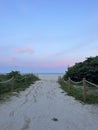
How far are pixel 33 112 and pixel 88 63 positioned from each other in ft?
57.0

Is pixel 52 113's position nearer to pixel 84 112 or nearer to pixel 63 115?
pixel 63 115

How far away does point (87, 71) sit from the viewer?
23781 mm

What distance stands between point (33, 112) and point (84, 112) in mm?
1942

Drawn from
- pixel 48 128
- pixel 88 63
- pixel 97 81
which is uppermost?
pixel 88 63

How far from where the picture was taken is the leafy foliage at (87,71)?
22969 millimetres

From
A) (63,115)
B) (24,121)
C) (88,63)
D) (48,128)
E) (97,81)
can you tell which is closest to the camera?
(48,128)

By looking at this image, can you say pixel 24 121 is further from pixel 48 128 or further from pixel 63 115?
pixel 63 115

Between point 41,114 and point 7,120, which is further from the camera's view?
point 41,114

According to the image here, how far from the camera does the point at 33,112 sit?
339 inches

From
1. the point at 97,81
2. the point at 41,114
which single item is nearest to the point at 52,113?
the point at 41,114

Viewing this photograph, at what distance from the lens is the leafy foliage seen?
23.0 meters

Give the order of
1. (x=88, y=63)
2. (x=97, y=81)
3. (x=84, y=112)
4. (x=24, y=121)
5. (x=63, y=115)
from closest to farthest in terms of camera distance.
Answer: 1. (x=24, y=121)
2. (x=63, y=115)
3. (x=84, y=112)
4. (x=97, y=81)
5. (x=88, y=63)

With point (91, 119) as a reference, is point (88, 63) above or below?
above

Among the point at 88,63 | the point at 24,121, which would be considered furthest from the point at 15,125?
the point at 88,63
